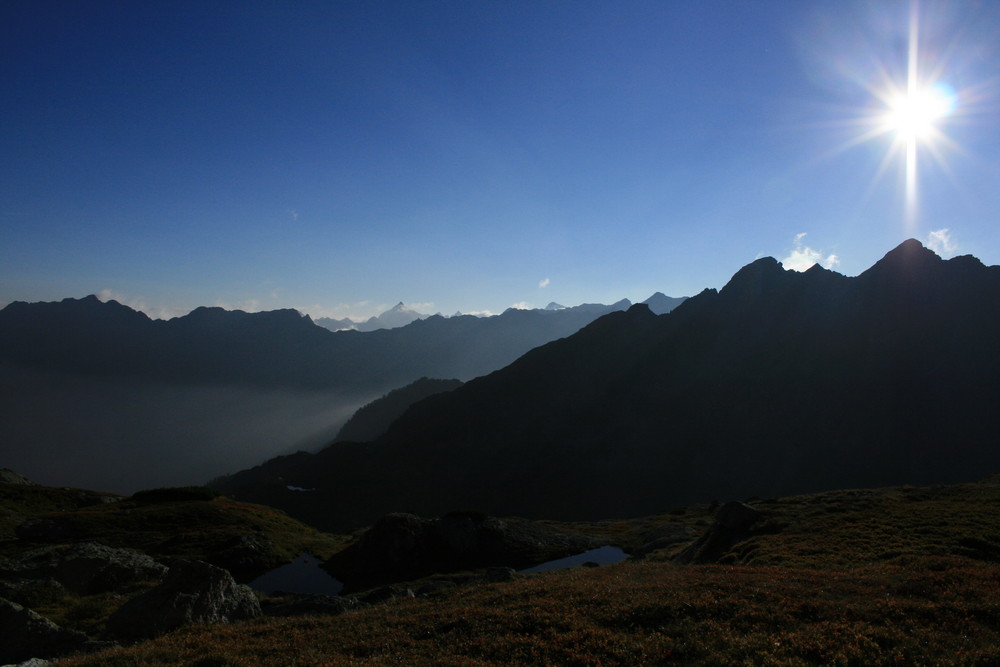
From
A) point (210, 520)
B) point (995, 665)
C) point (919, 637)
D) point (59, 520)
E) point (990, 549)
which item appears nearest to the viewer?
point (995, 665)

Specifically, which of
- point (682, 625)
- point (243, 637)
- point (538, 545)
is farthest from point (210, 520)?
point (682, 625)

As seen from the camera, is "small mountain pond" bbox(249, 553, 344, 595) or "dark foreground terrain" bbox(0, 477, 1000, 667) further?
"small mountain pond" bbox(249, 553, 344, 595)

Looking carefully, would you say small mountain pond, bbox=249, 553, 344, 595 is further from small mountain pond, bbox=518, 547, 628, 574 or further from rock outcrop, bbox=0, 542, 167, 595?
small mountain pond, bbox=518, 547, 628, 574

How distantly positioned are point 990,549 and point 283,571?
64.8m

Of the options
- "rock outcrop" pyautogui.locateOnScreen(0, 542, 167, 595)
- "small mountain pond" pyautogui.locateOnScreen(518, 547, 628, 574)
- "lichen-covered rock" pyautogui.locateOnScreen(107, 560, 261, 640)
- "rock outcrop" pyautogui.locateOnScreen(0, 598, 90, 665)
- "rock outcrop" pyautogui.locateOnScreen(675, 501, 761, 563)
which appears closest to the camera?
"rock outcrop" pyautogui.locateOnScreen(0, 598, 90, 665)

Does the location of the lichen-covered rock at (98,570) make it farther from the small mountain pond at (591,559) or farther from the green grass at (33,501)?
the small mountain pond at (591,559)

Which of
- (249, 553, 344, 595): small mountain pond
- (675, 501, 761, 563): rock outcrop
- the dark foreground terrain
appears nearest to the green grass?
(249, 553, 344, 595): small mountain pond

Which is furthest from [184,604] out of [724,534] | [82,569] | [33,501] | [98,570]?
[33,501]

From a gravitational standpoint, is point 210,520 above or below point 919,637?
below

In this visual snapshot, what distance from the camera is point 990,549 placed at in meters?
31.8

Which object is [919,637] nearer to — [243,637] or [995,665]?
[995,665]

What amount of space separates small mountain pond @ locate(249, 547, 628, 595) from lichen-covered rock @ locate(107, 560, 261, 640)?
68.1 ft

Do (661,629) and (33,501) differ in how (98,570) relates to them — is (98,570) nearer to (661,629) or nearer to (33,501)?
(661,629)

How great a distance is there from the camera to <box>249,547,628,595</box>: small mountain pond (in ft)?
168
